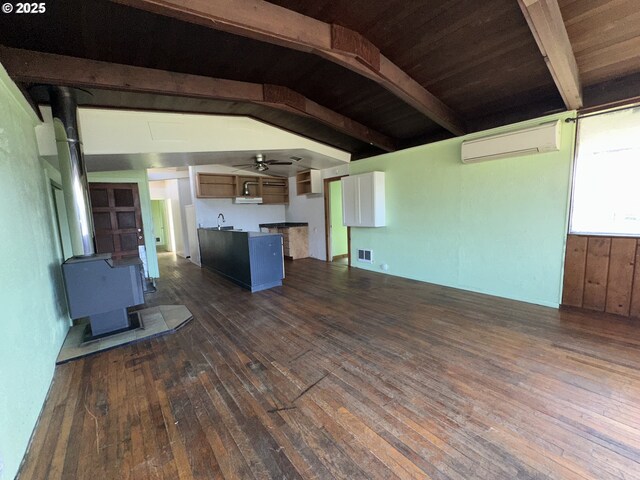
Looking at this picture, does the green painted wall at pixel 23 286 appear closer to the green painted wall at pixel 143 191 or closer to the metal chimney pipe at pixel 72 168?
the metal chimney pipe at pixel 72 168

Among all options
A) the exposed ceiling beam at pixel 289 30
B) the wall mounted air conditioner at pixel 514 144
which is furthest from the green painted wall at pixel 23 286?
the wall mounted air conditioner at pixel 514 144

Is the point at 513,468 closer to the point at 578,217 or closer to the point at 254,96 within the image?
the point at 578,217

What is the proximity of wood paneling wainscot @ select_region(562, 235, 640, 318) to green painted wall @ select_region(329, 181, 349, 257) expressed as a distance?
4.41m

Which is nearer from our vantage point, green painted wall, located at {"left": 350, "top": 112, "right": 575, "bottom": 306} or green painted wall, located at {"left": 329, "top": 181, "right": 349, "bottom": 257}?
green painted wall, located at {"left": 350, "top": 112, "right": 575, "bottom": 306}

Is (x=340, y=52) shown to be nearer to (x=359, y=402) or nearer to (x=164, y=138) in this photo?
(x=164, y=138)

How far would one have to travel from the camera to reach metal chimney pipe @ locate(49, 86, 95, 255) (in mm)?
2719

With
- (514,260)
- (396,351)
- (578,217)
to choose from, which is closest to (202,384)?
(396,351)

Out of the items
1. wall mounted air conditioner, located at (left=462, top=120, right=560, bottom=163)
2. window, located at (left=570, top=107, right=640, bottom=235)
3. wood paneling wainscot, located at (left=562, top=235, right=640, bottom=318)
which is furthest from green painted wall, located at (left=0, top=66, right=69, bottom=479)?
window, located at (left=570, top=107, right=640, bottom=235)

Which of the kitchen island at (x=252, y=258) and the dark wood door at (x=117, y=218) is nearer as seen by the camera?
the kitchen island at (x=252, y=258)

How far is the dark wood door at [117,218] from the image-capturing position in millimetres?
5059

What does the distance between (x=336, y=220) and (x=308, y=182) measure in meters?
1.31

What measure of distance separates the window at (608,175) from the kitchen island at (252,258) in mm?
4283

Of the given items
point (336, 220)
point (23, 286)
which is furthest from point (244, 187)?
point (23, 286)

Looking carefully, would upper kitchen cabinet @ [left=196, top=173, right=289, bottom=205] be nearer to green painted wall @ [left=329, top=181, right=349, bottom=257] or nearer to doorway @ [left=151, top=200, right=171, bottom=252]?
green painted wall @ [left=329, top=181, right=349, bottom=257]
